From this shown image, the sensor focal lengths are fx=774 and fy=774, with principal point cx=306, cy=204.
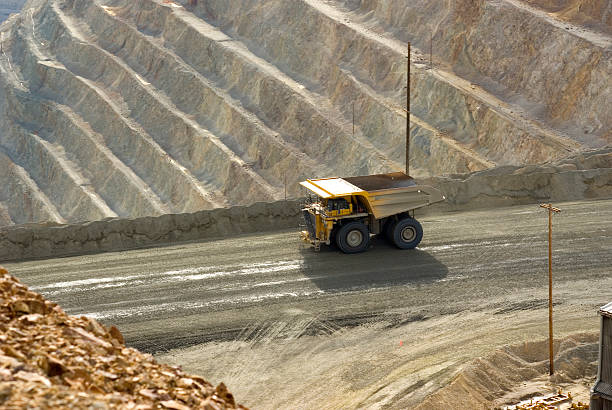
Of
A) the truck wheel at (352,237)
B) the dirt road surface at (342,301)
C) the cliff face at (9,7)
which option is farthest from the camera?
the cliff face at (9,7)

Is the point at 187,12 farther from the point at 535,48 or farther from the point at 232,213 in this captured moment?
the point at 232,213

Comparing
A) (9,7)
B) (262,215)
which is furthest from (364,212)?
(9,7)

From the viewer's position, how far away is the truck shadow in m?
20.7

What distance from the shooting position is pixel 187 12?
66625 millimetres

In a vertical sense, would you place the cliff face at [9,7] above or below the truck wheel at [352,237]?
above

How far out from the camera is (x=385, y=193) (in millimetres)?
22172

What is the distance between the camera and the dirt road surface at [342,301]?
1634cm

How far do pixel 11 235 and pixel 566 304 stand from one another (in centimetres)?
1593

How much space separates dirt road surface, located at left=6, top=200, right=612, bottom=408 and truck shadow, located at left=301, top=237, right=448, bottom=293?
57mm

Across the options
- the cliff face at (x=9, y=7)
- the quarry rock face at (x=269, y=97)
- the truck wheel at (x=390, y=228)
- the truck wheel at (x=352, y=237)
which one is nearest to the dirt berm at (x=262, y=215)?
the truck wheel at (x=352, y=237)

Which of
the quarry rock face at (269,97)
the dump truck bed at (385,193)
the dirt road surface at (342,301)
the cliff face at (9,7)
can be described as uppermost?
the cliff face at (9,7)

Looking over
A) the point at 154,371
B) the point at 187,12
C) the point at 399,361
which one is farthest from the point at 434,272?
the point at 187,12

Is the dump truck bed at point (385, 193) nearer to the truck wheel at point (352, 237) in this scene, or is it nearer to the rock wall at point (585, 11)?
the truck wheel at point (352, 237)

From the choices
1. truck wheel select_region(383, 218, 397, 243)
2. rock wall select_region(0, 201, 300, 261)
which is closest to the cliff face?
rock wall select_region(0, 201, 300, 261)
